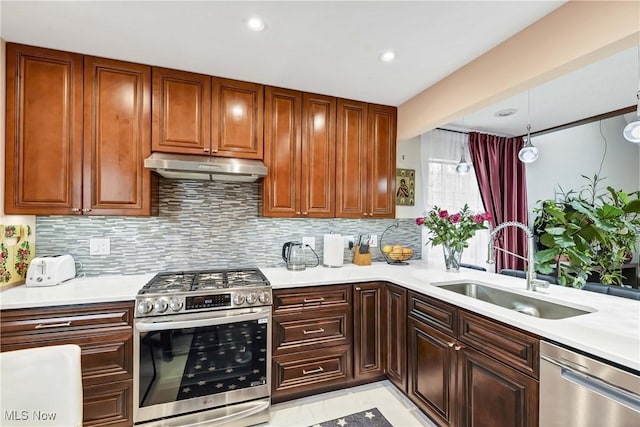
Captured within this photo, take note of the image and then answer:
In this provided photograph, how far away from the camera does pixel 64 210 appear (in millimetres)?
1965

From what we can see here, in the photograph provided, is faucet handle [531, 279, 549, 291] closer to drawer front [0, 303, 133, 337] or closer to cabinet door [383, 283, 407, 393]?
cabinet door [383, 283, 407, 393]

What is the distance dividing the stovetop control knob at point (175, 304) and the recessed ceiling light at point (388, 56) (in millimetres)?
2077

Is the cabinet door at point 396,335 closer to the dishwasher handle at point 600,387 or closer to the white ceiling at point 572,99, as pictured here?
the dishwasher handle at point 600,387

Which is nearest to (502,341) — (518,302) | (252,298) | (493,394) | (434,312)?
(493,394)

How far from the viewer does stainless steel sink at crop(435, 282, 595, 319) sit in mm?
1635

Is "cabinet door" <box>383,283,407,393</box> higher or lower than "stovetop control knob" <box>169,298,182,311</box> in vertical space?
lower

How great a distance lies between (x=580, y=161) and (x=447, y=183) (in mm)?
2526

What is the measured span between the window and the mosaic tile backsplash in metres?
1.23

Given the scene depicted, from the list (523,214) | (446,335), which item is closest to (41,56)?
(446,335)

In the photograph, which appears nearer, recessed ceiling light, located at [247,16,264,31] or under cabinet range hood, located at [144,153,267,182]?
recessed ceiling light, located at [247,16,264,31]

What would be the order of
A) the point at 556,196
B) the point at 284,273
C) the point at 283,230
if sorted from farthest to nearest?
the point at 556,196 → the point at 283,230 → the point at 284,273

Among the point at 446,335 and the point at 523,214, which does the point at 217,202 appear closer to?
the point at 446,335

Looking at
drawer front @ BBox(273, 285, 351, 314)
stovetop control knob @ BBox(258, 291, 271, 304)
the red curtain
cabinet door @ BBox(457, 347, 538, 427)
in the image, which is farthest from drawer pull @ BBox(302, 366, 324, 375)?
the red curtain

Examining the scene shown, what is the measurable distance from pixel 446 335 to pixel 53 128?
9.30 feet
